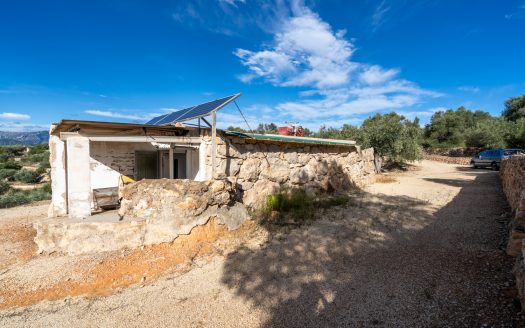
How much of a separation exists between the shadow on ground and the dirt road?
1 cm

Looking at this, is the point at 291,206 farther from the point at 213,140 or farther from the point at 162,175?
the point at 162,175

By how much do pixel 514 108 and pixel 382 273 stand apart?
43148 mm

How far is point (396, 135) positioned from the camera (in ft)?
53.5

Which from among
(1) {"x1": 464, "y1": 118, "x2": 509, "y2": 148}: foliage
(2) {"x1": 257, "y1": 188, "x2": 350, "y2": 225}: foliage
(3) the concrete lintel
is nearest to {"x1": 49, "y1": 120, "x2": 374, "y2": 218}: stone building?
(3) the concrete lintel

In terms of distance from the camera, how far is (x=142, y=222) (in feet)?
16.4

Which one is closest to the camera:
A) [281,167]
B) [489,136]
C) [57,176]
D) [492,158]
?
[57,176]

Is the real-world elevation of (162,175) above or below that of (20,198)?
above

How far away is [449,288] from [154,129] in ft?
22.7

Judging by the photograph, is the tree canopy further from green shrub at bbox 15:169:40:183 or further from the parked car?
green shrub at bbox 15:169:40:183

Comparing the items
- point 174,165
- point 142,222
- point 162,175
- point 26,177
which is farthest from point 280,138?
point 26,177

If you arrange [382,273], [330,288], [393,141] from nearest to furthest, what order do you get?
[330,288], [382,273], [393,141]

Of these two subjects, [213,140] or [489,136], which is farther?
[489,136]

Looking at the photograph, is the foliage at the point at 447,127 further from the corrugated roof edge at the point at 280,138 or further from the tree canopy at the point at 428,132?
the corrugated roof edge at the point at 280,138

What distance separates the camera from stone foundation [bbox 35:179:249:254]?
4.89 metres
